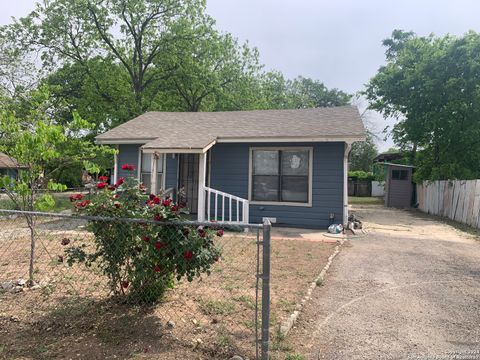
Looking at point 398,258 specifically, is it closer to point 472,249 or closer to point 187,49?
point 472,249

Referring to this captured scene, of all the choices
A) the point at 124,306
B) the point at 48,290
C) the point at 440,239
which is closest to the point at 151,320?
the point at 124,306

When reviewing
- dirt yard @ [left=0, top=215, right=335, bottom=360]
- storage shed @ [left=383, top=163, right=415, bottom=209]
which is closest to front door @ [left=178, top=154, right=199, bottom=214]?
dirt yard @ [left=0, top=215, right=335, bottom=360]

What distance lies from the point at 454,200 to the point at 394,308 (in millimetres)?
11725

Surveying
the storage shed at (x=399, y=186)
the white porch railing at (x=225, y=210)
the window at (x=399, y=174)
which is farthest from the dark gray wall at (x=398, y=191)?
the white porch railing at (x=225, y=210)

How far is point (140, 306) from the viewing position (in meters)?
3.81

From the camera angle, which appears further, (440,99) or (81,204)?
(440,99)

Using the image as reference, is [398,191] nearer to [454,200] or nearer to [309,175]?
[454,200]

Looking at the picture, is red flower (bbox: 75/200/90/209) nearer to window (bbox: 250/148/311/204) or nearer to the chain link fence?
the chain link fence

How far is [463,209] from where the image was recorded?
509 inches

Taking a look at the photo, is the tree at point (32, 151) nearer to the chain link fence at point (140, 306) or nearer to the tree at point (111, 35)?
the chain link fence at point (140, 306)

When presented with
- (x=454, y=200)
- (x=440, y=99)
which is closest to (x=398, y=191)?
(x=440, y=99)

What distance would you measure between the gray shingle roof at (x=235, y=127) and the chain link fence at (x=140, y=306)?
19.2 ft

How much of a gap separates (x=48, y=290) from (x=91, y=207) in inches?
65.7

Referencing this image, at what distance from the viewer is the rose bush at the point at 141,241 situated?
11.0 ft
